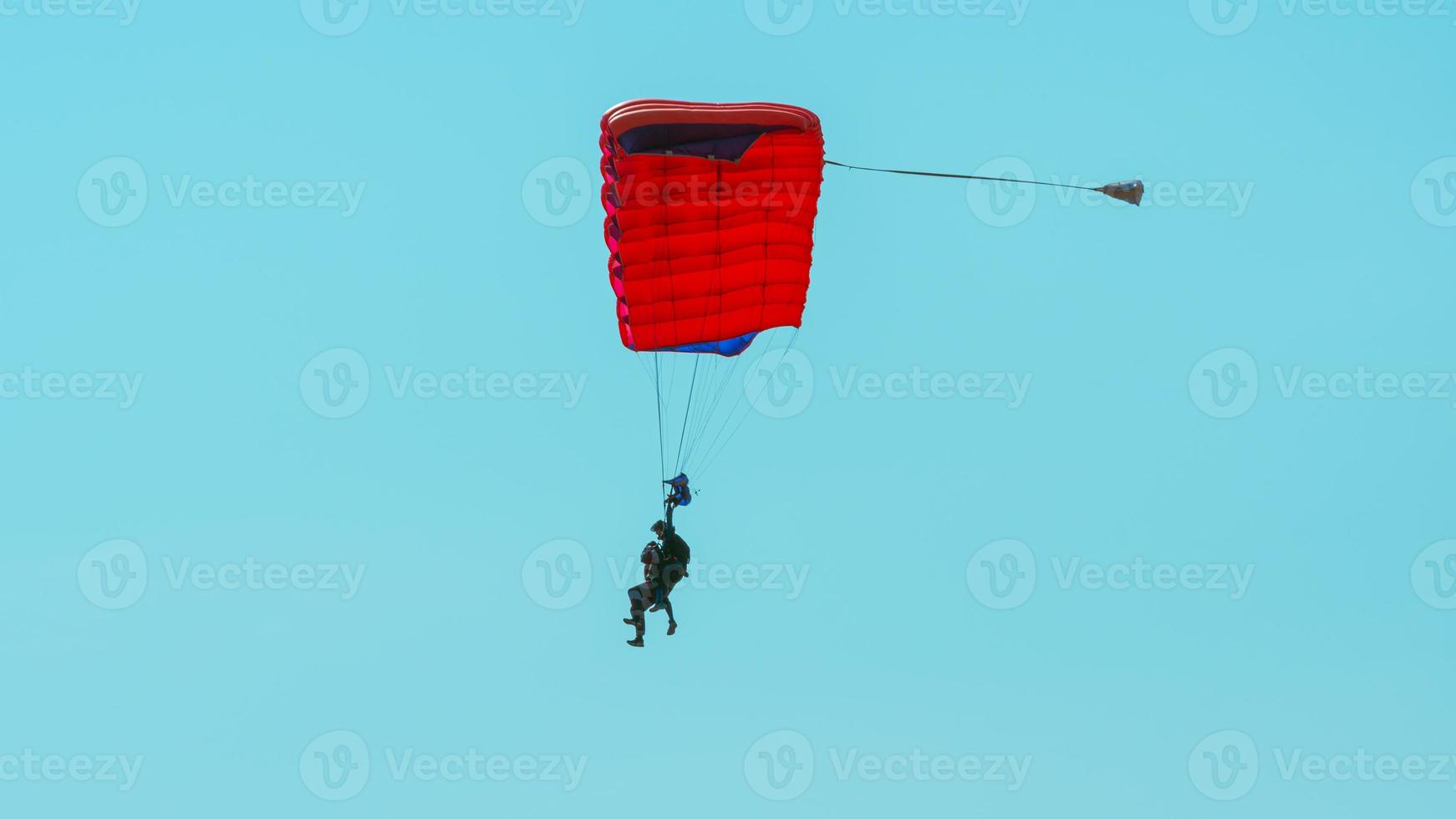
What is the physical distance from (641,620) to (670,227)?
5210 mm

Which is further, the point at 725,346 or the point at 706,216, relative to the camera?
the point at 725,346

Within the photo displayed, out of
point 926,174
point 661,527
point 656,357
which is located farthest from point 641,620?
point 926,174

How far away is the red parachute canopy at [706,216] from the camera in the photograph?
25.1m

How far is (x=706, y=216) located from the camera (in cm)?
2589

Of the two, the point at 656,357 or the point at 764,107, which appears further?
the point at 656,357

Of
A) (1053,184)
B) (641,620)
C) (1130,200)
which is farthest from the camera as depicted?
(641,620)

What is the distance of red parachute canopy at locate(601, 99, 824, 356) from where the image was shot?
25078mm

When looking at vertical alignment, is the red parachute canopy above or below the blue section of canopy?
above

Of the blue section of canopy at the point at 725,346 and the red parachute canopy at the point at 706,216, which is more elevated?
the red parachute canopy at the point at 706,216

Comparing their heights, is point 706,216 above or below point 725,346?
above

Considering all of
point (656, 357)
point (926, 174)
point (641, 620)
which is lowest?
point (641, 620)

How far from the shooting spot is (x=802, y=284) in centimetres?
2725

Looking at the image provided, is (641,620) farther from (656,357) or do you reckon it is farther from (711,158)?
(711,158)

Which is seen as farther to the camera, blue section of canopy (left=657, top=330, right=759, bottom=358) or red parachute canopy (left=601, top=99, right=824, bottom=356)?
blue section of canopy (left=657, top=330, right=759, bottom=358)
